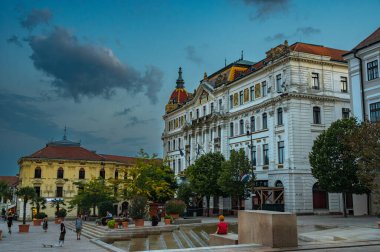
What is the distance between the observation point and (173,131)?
7550 cm

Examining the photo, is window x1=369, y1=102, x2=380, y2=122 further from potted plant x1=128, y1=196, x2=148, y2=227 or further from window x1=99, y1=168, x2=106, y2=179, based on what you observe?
window x1=99, y1=168, x2=106, y2=179

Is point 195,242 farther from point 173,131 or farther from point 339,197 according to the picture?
point 173,131

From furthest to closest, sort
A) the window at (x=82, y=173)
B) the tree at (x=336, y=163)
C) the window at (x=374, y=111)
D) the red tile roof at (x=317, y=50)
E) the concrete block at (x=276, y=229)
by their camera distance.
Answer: the window at (x=82, y=173) < the red tile roof at (x=317, y=50) < the tree at (x=336, y=163) < the window at (x=374, y=111) < the concrete block at (x=276, y=229)

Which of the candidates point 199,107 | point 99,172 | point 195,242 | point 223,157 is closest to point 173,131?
point 199,107

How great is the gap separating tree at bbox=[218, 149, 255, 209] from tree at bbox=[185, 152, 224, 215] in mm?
4776

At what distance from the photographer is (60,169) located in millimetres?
77375

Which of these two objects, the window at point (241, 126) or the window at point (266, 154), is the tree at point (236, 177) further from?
the window at point (241, 126)

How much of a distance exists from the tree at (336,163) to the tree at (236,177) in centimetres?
970

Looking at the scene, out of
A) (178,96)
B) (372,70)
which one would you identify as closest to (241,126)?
(372,70)

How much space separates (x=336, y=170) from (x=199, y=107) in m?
32.5

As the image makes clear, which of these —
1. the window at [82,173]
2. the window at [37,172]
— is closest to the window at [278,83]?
the window at [82,173]

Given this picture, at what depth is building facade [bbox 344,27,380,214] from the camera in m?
34.1

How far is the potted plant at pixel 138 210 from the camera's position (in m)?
32.2

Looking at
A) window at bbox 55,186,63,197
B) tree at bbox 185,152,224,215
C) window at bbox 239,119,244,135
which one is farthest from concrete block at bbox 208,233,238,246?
window at bbox 55,186,63,197
